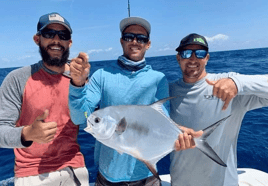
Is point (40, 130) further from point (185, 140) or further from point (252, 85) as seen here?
point (252, 85)

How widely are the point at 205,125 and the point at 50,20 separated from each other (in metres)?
2.11

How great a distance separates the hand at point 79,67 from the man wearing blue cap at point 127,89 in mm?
287

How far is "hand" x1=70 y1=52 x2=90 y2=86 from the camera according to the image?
1599 mm

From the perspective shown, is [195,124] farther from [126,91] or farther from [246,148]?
[246,148]

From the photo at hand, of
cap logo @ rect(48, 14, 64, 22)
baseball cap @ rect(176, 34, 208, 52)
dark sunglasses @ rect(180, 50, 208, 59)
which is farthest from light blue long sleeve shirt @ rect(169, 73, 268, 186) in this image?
cap logo @ rect(48, 14, 64, 22)

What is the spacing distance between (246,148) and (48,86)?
560 centimetres

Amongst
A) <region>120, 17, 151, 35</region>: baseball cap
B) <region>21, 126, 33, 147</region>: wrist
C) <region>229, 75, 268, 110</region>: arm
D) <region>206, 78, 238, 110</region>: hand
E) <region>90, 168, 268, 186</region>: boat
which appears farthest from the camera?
<region>90, 168, 268, 186</region>: boat

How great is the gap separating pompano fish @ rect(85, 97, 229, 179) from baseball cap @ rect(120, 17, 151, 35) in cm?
94

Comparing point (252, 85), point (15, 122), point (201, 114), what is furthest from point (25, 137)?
point (252, 85)

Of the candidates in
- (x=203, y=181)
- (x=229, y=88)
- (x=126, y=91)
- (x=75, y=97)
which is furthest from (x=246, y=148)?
(x=75, y=97)

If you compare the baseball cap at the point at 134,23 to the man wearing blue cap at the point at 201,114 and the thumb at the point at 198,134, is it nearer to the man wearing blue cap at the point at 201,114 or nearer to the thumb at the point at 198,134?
the man wearing blue cap at the point at 201,114

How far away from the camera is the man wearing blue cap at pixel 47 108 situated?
2.06m

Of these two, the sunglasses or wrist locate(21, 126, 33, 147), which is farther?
the sunglasses

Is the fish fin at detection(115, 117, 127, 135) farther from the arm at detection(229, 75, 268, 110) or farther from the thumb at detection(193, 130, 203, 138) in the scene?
the arm at detection(229, 75, 268, 110)
